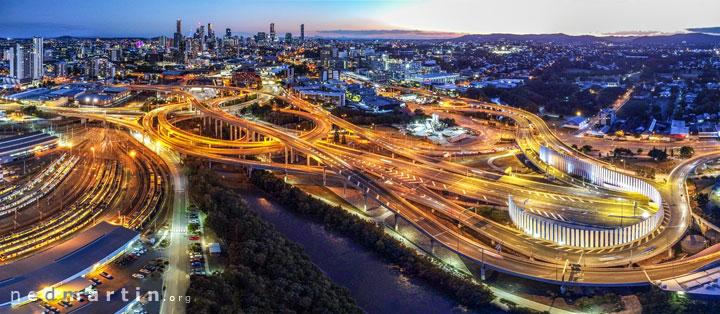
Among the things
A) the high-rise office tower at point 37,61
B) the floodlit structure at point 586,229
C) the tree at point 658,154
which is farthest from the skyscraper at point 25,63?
the tree at point 658,154

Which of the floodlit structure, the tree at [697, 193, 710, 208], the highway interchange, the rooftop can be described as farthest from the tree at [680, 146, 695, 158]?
the rooftop

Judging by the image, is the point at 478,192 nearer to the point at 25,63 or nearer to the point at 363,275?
the point at 363,275

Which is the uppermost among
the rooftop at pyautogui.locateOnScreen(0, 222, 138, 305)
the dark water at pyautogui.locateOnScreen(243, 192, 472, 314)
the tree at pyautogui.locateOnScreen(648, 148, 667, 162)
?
the tree at pyautogui.locateOnScreen(648, 148, 667, 162)

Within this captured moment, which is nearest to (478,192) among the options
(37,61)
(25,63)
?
(25,63)

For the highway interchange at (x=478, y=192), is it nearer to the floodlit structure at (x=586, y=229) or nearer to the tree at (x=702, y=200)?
the floodlit structure at (x=586, y=229)

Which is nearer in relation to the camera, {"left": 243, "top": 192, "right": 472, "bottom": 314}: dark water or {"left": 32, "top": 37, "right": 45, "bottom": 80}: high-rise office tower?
{"left": 243, "top": 192, "right": 472, "bottom": 314}: dark water

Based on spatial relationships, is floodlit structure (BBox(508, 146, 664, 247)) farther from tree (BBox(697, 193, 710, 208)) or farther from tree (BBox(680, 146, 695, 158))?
tree (BBox(680, 146, 695, 158))

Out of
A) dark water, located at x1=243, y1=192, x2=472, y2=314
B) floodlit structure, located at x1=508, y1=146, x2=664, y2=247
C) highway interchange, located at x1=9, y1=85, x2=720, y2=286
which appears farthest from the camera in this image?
floodlit structure, located at x1=508, y1=146, x2=664, y2=247

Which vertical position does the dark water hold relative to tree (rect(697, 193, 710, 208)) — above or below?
below
